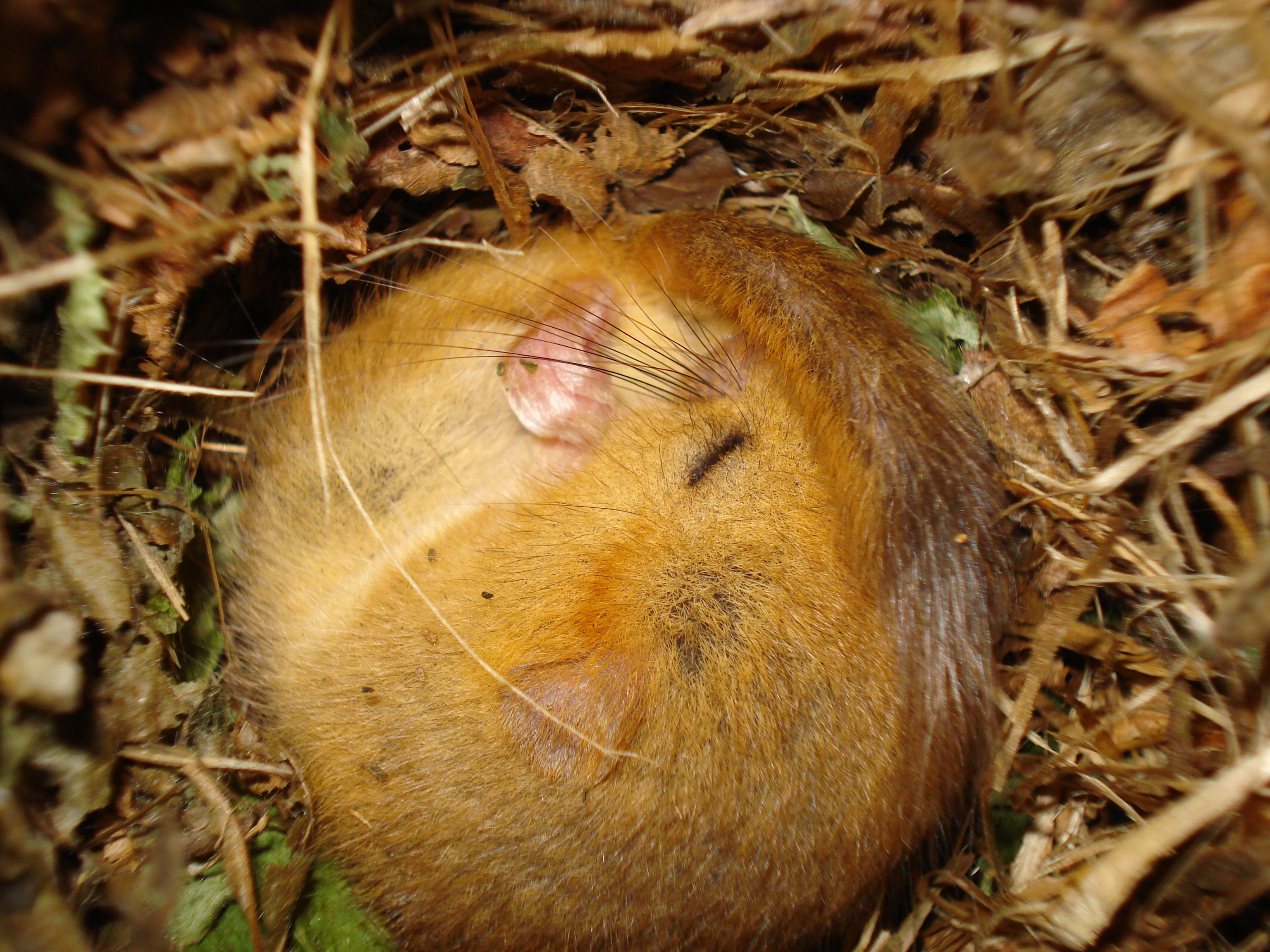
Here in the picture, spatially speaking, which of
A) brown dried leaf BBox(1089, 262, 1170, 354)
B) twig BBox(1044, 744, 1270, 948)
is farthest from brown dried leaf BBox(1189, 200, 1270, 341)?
twig BBox(1044, 744, 1270, 948)

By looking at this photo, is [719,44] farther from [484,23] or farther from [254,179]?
[254,179]

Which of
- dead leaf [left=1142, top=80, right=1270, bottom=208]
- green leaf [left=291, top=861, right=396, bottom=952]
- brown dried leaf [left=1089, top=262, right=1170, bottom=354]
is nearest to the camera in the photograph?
dead leaf [left=1142, top=80, right=1270, bottom=208]

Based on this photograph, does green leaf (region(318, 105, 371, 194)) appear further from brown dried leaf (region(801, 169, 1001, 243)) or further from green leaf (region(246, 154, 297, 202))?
brown dried leaf (region(801, 169, 1001, 243))

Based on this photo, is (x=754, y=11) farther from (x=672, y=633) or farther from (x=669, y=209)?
(x=672, y=633)

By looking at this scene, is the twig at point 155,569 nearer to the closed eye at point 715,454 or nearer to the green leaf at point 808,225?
the closed eye at point 715,454

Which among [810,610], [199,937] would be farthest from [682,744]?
[199,937]

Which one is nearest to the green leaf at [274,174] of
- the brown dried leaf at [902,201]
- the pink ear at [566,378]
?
the pink ear at [566,378]

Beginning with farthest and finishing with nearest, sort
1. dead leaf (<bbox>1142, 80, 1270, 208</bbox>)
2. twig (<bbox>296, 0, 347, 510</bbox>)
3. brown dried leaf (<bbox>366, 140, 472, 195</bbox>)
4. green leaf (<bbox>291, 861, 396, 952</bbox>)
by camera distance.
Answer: green leaf (<bbox>291, 861, 396, 952</bbox>) < brown dried leaf (<bbox>366, 140, 472, 195</bbox>) < twig (<bbox>296, 0, 347, 510</bbox>) < dead leaf (<bbox>1142, 80, 1270, 208</bbox>)
